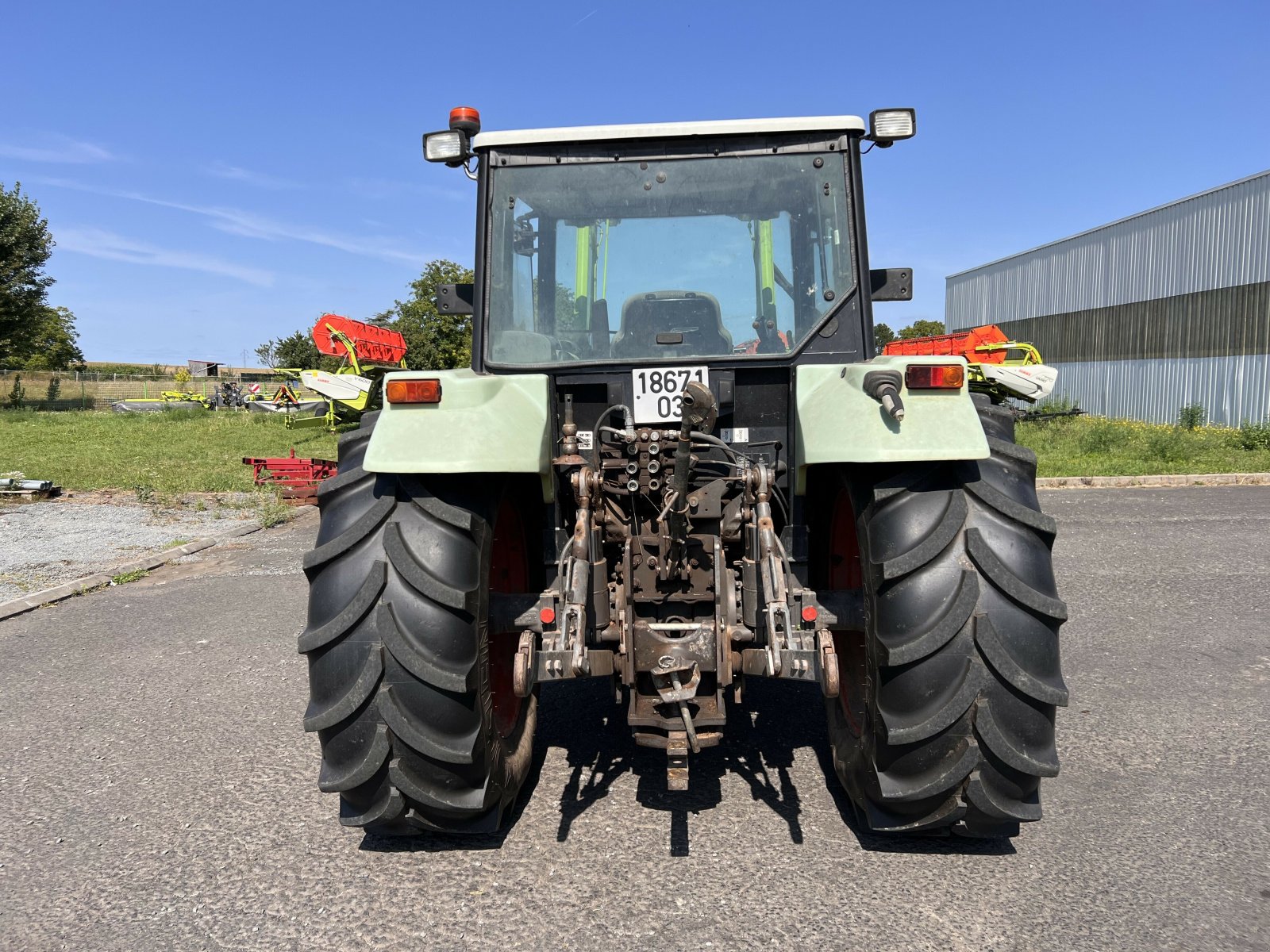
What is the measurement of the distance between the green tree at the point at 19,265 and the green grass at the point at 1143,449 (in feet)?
113

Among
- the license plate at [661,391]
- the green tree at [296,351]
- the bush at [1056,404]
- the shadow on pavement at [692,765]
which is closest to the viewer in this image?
the shadow on pavement at [692,765]

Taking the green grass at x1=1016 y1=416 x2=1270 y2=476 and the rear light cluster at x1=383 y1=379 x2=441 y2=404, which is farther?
the green grass at x1=1016 y1=416 x2=1270 y2=476

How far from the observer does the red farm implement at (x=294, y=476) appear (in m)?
12.0

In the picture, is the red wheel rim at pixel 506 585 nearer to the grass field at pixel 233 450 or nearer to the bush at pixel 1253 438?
the grass field at pixel 233 450

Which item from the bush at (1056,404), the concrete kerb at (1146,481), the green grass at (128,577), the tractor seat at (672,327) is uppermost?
the bush at (1056,404)

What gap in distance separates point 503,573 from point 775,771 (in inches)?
53.2

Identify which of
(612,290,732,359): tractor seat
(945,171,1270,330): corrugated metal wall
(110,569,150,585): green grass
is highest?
(945,171,1270,330): corrugated metal wall

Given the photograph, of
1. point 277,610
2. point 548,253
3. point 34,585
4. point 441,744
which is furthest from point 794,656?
A: point 34,585

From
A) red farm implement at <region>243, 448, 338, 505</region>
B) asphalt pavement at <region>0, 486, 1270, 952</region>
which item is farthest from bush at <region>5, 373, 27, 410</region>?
asphalt pavement at <region>0, 486, 1270, 952</region>

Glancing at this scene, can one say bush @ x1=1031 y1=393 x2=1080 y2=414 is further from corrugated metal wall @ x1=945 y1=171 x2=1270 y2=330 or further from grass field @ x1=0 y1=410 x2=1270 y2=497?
corrugated metal wall @ x1=945 y1=171 x2=1270 y2=330

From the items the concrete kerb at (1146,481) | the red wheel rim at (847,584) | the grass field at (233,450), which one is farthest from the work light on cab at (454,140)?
the concrete kerb at (1146,481)

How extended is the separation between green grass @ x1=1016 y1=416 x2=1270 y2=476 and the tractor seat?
32.9ft

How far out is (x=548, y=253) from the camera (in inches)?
151

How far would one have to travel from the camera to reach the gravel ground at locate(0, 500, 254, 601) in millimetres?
7852
